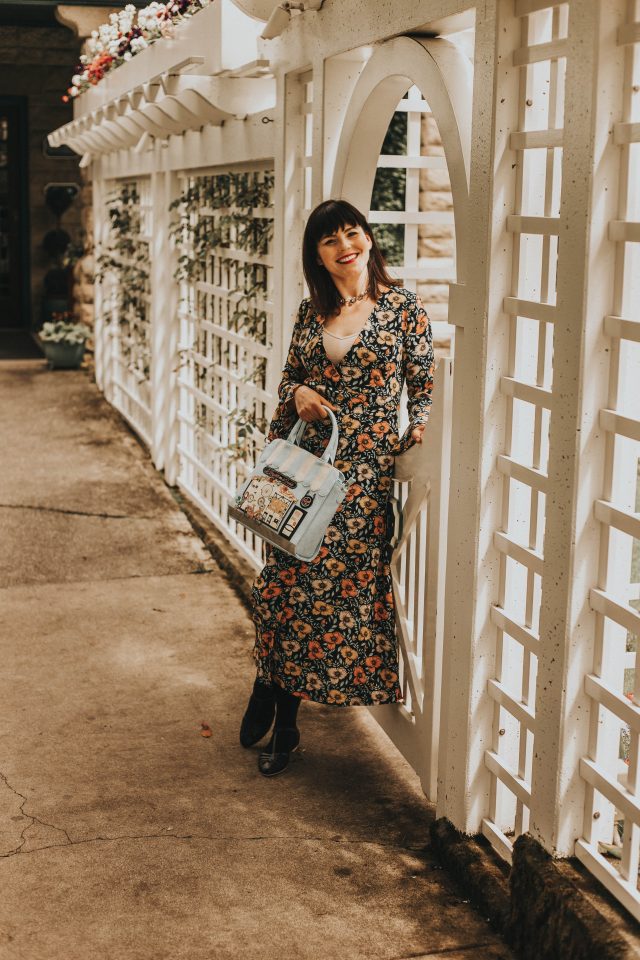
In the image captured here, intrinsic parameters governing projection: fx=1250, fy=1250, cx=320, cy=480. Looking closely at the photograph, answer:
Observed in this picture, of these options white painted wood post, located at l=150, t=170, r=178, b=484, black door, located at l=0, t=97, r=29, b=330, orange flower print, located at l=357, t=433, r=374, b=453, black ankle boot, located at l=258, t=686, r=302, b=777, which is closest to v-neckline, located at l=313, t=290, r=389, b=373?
orange flower print, located at l=357, t=433, r=374, b=453

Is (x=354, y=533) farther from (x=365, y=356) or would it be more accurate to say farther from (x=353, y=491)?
(x=365, y=356)

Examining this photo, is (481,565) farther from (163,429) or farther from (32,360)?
(32,360)

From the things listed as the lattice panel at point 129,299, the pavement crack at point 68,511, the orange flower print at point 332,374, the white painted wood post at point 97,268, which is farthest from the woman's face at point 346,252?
the white painted wood post at point 97,268

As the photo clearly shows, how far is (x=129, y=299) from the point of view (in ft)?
32.9

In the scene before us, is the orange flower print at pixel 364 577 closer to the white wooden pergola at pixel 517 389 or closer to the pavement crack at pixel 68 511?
the white wooden pergola at pixel 517 389

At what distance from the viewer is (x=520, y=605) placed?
11.0ft

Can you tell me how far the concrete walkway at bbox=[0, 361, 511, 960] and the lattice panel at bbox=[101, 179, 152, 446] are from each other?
3.33 meters

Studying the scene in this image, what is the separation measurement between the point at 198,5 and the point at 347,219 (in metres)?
3.63

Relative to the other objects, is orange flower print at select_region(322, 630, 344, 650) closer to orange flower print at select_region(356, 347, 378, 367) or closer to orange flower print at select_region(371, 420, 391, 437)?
orange flower print at select_region(371, 420, 391, 437)

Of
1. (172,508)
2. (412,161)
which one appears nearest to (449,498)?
(412,161)

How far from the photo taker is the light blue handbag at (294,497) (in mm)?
3580

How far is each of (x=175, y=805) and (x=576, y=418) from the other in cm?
185

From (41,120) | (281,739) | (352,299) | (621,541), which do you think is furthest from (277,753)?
(41,120)

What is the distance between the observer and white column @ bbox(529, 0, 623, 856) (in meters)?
2.65
